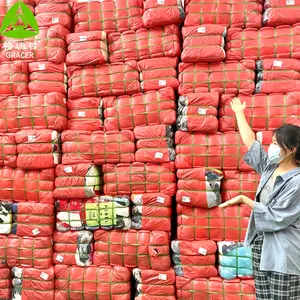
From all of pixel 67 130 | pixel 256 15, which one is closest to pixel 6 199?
pixel 67 130

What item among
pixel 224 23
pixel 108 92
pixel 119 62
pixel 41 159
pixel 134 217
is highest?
pixel 224 23

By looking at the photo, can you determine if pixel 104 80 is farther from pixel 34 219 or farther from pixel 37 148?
pixel 34 219

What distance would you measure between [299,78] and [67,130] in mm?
2114

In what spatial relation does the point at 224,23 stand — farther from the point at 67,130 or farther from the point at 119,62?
the point at 67,130

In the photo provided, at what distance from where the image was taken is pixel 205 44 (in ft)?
8.63

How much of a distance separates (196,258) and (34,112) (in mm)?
1972

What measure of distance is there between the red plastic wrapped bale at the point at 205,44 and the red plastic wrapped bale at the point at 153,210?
1.25 meters

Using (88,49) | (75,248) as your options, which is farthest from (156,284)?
(88,49)

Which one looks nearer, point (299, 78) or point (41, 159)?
point (299, 78)

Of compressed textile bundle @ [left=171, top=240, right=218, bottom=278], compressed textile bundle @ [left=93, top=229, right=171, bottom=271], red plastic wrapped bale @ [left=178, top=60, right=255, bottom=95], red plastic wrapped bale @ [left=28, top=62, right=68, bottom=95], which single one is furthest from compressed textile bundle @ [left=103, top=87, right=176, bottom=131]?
compressed textile bundle @ [left=171, top=240, right=218, bottom=278]

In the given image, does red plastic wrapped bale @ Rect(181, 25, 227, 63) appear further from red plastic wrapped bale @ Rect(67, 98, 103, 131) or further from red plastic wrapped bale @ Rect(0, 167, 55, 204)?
red plastic wrapped bale @ Rect(0, 167, 55, 204)

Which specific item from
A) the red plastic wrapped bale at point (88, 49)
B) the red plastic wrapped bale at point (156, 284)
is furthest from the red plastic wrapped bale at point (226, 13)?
the red plastic wrapped bale at point (156, 284)

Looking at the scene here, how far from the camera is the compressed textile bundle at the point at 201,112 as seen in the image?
8.57 feet

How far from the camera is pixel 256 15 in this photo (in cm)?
266
